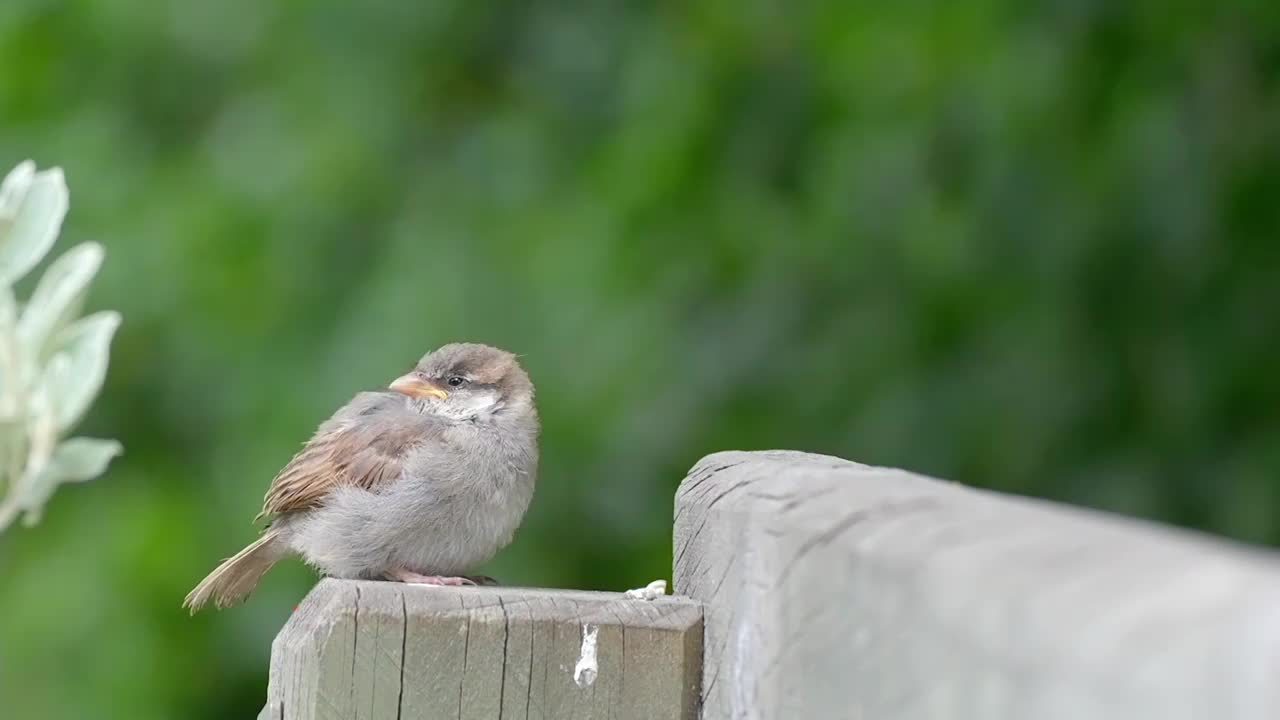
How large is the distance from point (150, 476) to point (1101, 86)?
3.10 m

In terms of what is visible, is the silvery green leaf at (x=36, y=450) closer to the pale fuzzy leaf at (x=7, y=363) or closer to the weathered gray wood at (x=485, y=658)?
the pale fuzzy leaf at (x=7, y=363)

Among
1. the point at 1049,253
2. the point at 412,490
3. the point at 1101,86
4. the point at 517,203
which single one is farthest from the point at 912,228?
the point at 412,490

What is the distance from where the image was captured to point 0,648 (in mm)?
4168

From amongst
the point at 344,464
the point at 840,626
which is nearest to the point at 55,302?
the point at 840,626

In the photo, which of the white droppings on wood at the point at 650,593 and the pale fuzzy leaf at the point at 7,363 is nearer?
the pale fuzzy leaf at the point at 7,363

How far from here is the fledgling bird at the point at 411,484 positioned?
11.4 feet

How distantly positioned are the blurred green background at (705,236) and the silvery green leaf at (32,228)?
329cm

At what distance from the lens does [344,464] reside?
3619mm

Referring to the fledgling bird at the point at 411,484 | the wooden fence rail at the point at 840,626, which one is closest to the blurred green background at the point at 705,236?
the fledgling bird at the point at 411,484

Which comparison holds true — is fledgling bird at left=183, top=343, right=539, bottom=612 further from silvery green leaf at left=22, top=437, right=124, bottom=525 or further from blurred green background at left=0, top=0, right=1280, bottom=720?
silvery green leaf at left=22, top=437, right=124, bottom=525

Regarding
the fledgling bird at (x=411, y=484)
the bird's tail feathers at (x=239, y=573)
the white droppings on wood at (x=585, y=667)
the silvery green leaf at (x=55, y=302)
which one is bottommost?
the bird's tail feathers at (x=239, y=573)

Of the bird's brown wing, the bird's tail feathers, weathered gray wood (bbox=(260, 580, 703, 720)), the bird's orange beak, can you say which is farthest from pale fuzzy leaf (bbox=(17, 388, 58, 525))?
the bird's orange beak

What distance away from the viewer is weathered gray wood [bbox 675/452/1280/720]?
2.74 ft

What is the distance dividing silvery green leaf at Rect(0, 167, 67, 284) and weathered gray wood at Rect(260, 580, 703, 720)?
0.59 m
